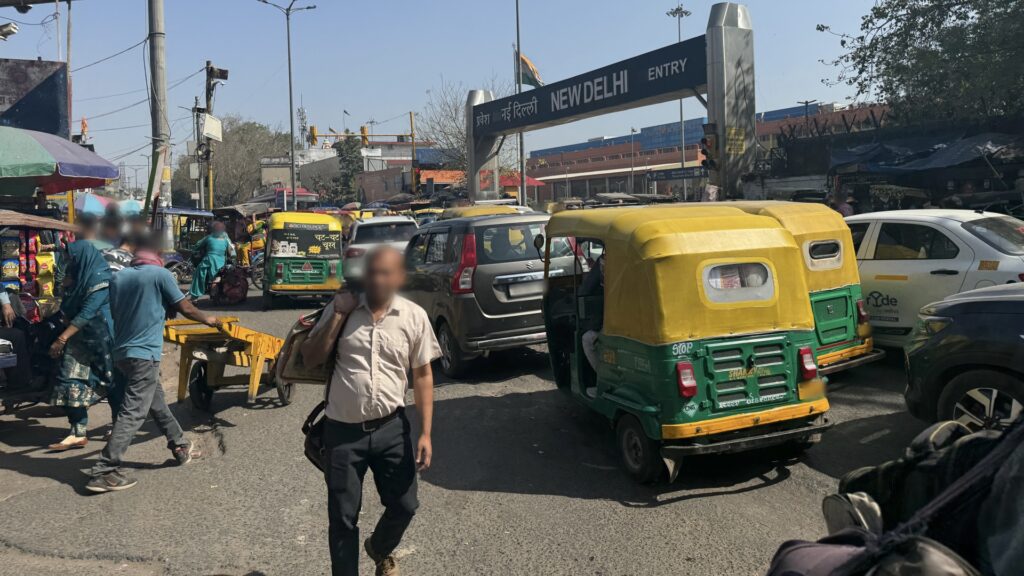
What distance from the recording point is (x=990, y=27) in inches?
689

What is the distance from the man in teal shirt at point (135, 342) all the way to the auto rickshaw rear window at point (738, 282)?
12.1 ft

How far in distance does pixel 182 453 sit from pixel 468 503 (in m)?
2.46

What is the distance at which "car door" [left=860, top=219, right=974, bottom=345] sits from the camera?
303 inches

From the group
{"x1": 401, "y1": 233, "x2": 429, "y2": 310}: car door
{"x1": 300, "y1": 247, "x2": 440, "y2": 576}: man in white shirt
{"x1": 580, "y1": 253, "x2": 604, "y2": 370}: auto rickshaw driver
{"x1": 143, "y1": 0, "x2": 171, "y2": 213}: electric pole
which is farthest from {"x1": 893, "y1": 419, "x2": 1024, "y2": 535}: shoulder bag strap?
{"x1": 143, "y1": 0, "x2": 171, "y2": 213}: electric pole

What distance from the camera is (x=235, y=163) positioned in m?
62.6

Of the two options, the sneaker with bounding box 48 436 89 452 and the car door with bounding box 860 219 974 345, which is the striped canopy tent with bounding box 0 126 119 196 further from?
the car door with bounding box 860 219 974 345

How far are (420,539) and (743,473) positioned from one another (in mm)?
2336

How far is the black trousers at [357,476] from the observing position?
3.47 m

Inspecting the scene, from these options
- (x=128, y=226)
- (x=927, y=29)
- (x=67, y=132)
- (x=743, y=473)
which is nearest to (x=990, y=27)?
(x=927, y=29)

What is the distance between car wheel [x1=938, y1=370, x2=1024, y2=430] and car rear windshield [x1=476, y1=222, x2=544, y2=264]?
433 centimetres

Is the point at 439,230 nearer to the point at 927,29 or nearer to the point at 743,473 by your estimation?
the point at 743,473

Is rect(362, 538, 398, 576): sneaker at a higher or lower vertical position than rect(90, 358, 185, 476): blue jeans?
lower

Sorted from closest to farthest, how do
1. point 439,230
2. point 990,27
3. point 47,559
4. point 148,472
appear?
1. point 47,559
2. point 148,472
3. point 439,230
4. point 990,27

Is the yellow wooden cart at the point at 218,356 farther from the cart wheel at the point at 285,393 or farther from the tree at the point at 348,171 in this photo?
the tree at the point at 348,171
